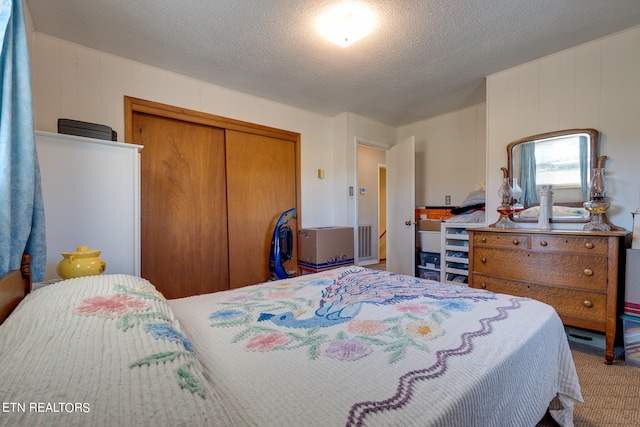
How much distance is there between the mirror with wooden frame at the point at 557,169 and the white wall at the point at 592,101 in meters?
0.08

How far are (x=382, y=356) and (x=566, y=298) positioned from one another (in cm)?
203

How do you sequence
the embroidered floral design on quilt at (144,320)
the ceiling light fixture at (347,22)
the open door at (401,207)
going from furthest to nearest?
the open door at (401,207) → the ceiling light fixture at (347,22) → the embroidered floral design on quilt at (144,320)

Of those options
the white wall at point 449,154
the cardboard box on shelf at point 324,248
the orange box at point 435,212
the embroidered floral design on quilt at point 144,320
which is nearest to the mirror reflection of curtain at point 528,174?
the white wall at point 449,154

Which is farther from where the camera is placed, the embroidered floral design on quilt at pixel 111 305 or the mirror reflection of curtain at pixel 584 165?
the mirror reflection of curtain at pixel 584 165

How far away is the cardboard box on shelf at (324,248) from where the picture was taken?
134 inches

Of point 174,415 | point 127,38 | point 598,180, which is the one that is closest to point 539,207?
point 598,180

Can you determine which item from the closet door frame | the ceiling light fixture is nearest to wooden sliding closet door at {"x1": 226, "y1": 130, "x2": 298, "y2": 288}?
the closet door frame

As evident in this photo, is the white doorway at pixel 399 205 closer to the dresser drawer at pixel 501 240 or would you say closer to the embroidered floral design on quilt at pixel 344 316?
the dresser drawer at pixel 501 240

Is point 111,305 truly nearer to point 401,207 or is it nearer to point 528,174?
point 528,174

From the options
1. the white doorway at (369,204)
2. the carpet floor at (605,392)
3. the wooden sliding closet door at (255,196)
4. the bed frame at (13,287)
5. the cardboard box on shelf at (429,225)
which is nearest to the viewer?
the bed frame at (13,287)

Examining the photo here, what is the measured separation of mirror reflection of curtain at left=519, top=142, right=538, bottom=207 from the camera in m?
2.55

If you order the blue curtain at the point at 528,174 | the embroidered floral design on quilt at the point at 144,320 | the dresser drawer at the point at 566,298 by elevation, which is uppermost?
the blue curtain at the point at 528,174

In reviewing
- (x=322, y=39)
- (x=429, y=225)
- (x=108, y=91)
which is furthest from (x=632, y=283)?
(x=108, y=91)

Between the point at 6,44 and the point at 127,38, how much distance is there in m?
1.21
